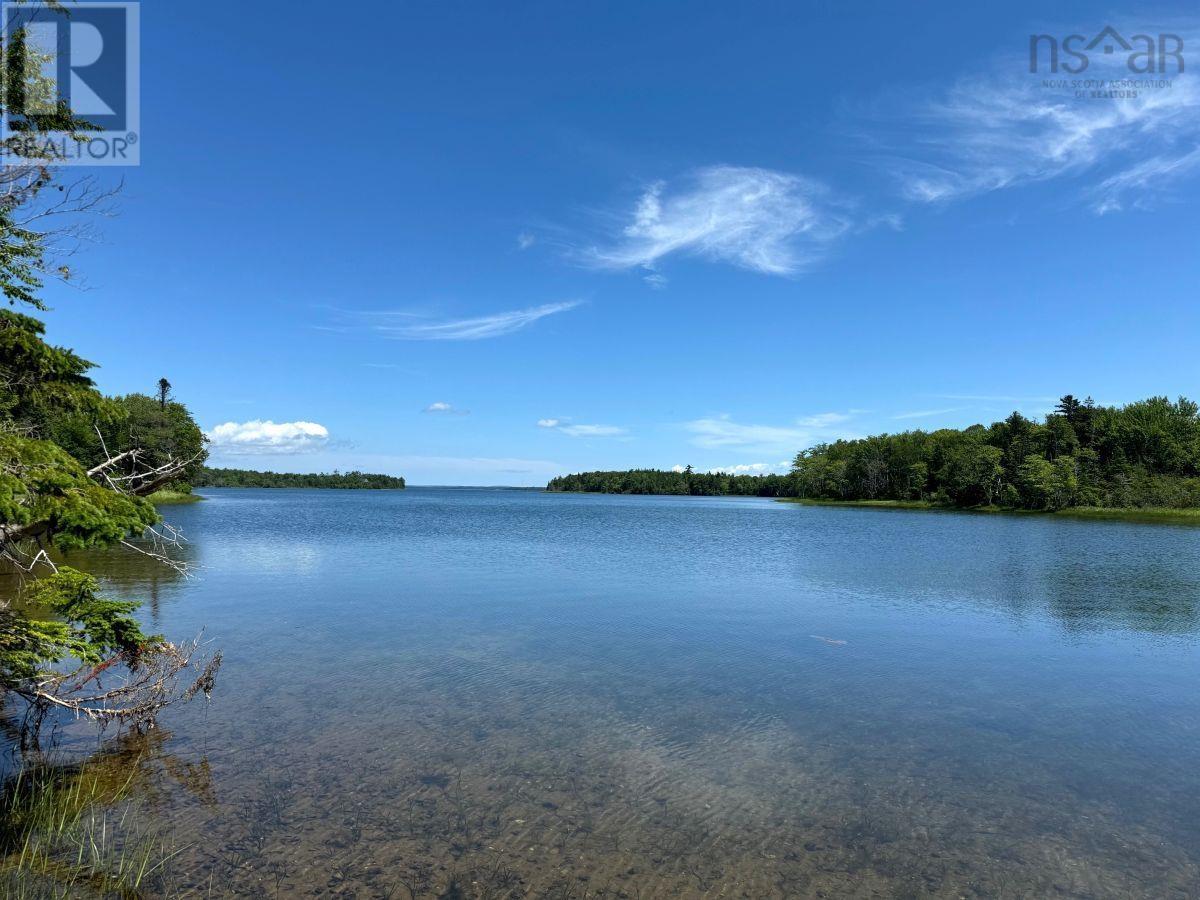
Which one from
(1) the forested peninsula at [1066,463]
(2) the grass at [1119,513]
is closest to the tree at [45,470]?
(2) the grass at [1119,513]

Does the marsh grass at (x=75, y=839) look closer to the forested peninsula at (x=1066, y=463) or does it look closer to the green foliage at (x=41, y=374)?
the green foliage at (x=41, y=374)

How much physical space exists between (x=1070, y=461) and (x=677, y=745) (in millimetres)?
121263

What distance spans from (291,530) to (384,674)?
4936 centimetres

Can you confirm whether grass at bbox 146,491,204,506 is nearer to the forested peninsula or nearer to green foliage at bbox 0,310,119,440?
green foliage at bbox 0,310,119,440

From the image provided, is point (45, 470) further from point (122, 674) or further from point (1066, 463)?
point (1066, 463)

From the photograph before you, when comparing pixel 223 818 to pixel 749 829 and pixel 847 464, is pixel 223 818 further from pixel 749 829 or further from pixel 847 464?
pixel 847 464

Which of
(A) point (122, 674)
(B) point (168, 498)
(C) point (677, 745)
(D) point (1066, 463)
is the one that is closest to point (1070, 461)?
(D) point (1066, 463)

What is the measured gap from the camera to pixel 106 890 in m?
7.16

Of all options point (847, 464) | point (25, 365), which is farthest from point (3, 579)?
point (847, 464)

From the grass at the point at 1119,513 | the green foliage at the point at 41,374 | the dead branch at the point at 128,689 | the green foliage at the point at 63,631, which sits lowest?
the grass at the point at 1119,513

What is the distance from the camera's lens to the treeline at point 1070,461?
105062 millimetres

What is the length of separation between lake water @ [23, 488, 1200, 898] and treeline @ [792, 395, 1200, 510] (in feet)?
305

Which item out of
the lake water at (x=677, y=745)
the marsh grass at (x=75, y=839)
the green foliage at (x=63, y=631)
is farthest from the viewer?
the green foliage at (x=63, y=631)

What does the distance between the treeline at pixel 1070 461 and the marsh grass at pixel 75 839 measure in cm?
12209
